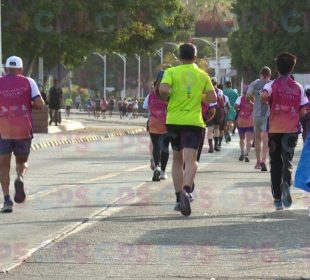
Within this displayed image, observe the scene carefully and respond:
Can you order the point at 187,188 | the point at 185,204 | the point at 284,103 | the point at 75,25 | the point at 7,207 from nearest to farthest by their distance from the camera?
1. the point at 185,204
2. the point at 187,188
3. the point at 7,207
4. the point at 284,103
5. the point at 75,25

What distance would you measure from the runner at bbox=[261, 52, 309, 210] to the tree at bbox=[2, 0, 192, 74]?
2780cm

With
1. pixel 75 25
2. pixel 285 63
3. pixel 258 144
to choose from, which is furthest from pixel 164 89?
pixel 75 25

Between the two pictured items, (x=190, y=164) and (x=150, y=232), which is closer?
(x=150, y=232)

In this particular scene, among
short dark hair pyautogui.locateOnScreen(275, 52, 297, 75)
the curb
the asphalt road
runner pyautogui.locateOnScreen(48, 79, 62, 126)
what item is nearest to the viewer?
the asphalt road

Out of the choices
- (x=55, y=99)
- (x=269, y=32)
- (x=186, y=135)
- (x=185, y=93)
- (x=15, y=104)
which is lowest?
(x=55, y=99)

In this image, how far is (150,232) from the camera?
1027 centimetres

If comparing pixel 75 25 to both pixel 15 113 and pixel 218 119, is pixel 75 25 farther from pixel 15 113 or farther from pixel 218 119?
pixel 15 113

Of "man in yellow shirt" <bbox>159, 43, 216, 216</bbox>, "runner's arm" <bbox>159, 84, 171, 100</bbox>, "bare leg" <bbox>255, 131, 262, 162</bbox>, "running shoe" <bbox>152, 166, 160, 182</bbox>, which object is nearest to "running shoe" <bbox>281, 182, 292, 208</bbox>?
"man in yellow shirt" <bbox>159, 43, 216, 216</bbox>

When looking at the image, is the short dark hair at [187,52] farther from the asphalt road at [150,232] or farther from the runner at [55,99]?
the runner at [55,99]

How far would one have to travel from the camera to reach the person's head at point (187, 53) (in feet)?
39.7

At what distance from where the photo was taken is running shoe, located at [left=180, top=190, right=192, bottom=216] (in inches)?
452

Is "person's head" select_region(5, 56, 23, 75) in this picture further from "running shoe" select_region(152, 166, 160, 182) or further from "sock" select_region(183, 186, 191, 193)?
"running shoe" select_region(152, 166, 160, 182)

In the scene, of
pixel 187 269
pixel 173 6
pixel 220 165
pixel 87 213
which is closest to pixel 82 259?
pixel 187 269

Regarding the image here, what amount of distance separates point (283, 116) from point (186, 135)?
58.8 inches
